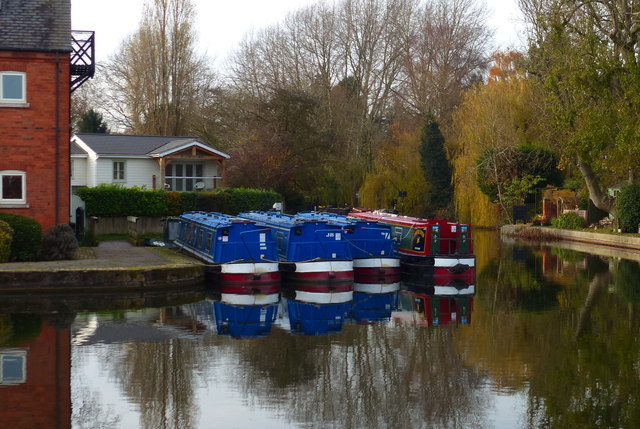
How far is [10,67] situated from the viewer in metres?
23.2

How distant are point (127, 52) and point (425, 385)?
48.8m

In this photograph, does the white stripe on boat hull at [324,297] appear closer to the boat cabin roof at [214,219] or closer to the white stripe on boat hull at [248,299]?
the white stripe on boat hull at [248,299]

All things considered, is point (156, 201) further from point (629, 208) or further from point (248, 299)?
point (629, 208)

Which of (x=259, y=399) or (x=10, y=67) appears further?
(x=10, y=67)

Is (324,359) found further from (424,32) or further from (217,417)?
(424,32)

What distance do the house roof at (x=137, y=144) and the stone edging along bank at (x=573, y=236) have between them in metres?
15.5

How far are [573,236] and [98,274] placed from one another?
27038 millimetres

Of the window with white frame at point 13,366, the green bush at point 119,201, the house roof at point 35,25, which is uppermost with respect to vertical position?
the house roof at point 35,25

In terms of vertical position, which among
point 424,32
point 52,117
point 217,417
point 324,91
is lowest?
point 217,417

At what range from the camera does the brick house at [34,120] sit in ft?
76.0

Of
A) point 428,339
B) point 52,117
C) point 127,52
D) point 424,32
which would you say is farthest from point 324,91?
point 428,339

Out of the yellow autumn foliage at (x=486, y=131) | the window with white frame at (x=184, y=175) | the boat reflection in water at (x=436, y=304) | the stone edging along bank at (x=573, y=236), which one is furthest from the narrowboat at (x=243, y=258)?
the yellow autumn foliage at (x=486, y=131)

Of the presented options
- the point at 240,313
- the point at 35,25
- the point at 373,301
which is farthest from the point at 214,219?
the point at 35,25

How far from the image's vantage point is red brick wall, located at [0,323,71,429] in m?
9.88
